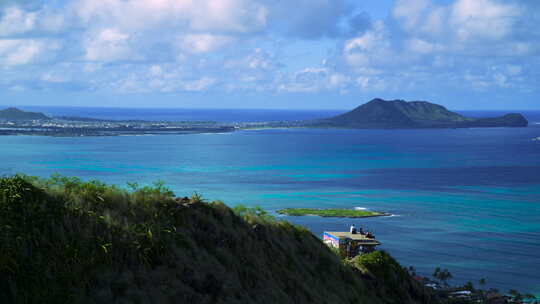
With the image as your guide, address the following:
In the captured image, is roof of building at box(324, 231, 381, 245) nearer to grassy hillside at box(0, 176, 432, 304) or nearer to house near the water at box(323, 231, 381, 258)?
house near the water at box(323, 231, 381, 258)

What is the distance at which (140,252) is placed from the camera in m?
14.1

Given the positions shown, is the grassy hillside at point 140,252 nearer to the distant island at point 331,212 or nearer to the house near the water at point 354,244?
the house near the water at point 354,244

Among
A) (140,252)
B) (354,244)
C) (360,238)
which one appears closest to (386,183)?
(360,238)

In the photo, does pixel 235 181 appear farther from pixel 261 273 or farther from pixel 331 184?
pixel 261 273

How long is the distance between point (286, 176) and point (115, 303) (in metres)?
112

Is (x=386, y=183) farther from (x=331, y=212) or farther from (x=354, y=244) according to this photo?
(x=354, y=244)

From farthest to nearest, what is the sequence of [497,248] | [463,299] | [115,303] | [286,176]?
[286,176], [497,248], [463,299], [115,303]

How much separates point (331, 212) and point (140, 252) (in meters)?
70.6

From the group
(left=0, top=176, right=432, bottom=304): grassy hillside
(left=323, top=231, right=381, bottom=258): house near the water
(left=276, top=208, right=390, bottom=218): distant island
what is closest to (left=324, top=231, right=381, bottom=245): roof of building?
→ (left=323, top=231, right=381, bottom=258): house near the water

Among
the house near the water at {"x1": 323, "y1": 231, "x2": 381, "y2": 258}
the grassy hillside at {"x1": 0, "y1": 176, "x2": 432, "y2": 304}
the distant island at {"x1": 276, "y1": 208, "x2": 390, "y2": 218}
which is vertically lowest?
the distant island at {"x1": 276, "y1": 208, "x2": 390, "y2": 218}

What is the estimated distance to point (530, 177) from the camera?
12756cm

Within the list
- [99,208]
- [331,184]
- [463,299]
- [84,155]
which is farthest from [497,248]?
[84,155]

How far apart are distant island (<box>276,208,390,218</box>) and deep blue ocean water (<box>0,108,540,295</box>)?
2333mm

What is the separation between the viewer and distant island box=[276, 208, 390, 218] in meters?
82.3
